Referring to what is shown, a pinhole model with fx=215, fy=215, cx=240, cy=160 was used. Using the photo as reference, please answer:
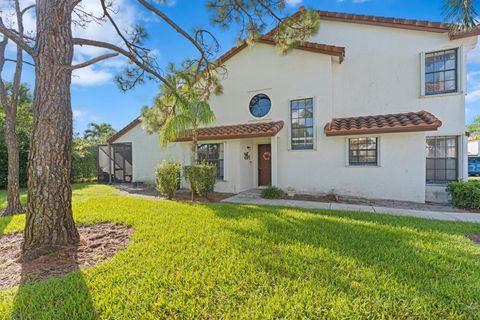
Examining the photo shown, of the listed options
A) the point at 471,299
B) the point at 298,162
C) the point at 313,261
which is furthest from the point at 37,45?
the point at 298,162

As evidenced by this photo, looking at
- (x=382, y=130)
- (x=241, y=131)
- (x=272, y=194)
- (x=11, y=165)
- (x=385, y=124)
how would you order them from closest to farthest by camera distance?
1. (x=11, y=165)
2. (x=382, y=130)
3. (x=385, y=124)
4. (x=272, y=194)
5. (x=241, y=131)

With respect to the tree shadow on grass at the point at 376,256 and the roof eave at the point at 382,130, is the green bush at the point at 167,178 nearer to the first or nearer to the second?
the tree shadow on grass at the point at 376,256

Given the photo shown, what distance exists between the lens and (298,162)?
10.2 metres

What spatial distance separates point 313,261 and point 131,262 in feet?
9.56

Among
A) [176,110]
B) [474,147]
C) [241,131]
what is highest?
[176,110]

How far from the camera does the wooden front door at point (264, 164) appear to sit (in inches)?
461

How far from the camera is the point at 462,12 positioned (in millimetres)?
3965

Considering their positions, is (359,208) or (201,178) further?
(201,178)

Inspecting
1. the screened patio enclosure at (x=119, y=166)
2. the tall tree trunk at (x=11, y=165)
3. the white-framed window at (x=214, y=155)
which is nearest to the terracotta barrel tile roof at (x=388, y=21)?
the white-framed window at (x=214, y=155)

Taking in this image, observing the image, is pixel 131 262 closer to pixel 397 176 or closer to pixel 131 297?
pixel 131 297

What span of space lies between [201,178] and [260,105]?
5.22m

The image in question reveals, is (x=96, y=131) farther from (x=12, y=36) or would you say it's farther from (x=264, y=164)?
(x=12, y=36)

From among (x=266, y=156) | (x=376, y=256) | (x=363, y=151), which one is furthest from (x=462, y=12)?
(x=266, y=156)

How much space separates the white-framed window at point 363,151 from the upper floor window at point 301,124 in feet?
5.65
